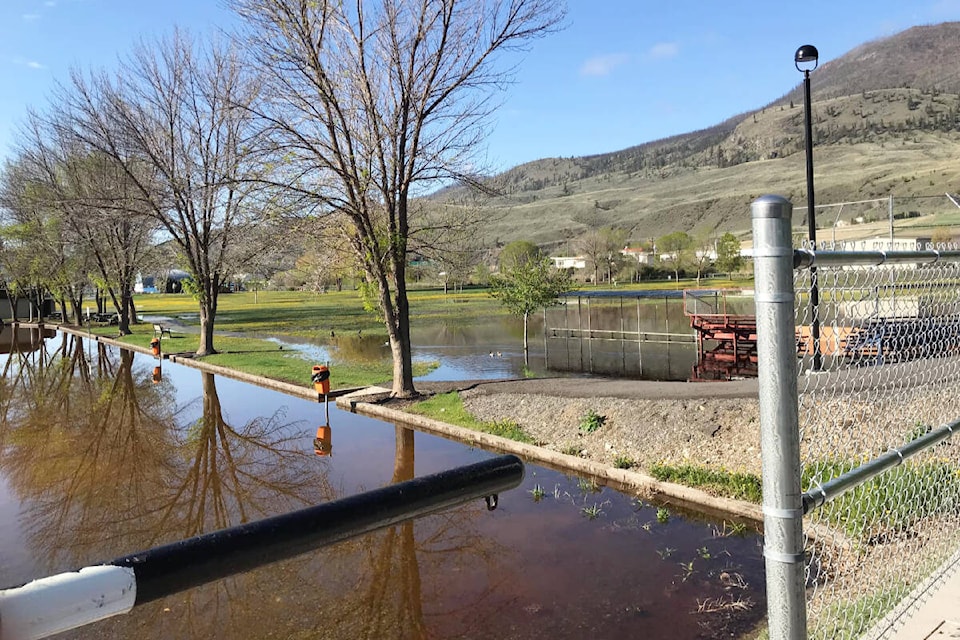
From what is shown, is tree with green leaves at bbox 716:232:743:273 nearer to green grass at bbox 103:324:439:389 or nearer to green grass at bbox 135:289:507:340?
green grass at bbox 135:289:507:340

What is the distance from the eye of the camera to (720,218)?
142 meters

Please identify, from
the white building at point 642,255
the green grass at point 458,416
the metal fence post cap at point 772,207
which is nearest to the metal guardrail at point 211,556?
the metal fence post cap at point 772,207

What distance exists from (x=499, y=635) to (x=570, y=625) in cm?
64

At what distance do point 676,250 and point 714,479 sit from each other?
102415 mm

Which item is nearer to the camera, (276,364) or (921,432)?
(921,432)

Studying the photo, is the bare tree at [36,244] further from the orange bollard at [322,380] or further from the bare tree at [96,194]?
the orange bollard at [322,380]

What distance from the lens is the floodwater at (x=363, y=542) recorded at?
628 cm

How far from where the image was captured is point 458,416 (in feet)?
47.7

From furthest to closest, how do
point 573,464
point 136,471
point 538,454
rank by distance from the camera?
point 538,454, point 136,471, point 573,464

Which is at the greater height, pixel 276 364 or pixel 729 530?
pixel 276 364

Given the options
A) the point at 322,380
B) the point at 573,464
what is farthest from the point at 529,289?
the point at 573,464

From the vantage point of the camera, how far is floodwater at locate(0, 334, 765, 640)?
6277mm

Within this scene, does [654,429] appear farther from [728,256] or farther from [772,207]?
[728,256]

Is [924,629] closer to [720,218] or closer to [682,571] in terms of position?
[682,571]
